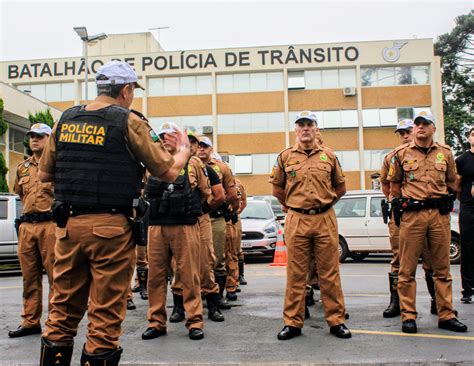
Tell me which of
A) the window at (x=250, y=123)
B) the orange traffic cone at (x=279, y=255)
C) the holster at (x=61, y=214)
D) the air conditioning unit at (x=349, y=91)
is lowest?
the orange traffic cone at (x=279, y=255)

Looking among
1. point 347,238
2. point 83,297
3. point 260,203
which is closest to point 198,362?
point 83,297

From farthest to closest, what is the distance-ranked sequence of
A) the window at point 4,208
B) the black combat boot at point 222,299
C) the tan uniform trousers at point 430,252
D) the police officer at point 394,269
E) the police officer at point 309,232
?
the window at point 4,208, the black combat boot at point 222,299, the police officer at point 394,269, the tan uniform trousers at point 430,252, the police officer at point 309,232

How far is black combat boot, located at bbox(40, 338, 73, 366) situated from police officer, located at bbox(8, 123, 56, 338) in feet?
7.52

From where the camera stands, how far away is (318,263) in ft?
18.1

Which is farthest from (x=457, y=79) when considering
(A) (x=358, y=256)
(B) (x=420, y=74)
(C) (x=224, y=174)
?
(C) (x=224, y=174)

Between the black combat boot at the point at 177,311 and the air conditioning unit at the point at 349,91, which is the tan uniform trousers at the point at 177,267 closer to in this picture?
the black combat boot at the point at 177,311

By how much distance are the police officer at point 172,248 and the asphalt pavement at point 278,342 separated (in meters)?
0.23

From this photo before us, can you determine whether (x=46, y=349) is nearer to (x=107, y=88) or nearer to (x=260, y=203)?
(x=107, y=88)

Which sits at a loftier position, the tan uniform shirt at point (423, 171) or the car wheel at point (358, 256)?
the tan uniform shirt at point (423, 171)

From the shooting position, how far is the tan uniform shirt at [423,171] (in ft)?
18.4

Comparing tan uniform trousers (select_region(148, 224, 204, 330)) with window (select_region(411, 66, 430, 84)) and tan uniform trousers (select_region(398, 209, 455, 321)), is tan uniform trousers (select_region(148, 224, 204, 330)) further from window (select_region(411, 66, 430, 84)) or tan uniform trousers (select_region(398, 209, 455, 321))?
window (select_region(411, 66, 430, 84))

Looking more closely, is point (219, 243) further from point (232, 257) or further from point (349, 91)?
point (349, 91)

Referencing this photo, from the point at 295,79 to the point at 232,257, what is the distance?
98.2 feet

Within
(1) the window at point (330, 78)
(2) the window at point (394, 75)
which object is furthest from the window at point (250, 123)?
(2) the window at point (394, 75)
